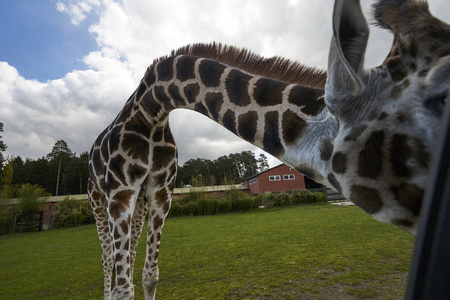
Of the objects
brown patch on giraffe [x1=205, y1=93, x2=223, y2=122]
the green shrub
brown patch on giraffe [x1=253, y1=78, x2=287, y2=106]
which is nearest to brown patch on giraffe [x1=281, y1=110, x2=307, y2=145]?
brown patch on giraffe [x1=253, y1=78, x2=287, y2=106]

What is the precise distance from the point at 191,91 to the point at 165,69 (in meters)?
0.62

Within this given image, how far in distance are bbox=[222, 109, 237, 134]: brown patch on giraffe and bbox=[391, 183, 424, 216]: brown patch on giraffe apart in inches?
43.1

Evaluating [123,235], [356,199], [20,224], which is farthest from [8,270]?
[20,224]

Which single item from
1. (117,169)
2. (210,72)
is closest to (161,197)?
(117,169)

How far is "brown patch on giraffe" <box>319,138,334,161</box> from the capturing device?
106cm

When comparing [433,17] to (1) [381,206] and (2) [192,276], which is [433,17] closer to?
(1) [381,206]

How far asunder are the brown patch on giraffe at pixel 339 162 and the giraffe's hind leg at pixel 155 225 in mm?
2451

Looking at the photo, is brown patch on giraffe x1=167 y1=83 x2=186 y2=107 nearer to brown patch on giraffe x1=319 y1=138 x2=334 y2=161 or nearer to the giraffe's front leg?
the giraffe's front leg

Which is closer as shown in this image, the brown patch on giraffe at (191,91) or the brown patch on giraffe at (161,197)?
the brown patch on giraffe at (191,91)

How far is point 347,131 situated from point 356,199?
0.28m

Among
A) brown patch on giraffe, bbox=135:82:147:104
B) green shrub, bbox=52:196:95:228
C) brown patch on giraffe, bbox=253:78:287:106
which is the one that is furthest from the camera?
green shrub, bbox=52:196:95:228

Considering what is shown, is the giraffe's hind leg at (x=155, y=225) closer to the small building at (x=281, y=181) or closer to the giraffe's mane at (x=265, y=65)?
the giraffe's mane at (x=265, y=65)

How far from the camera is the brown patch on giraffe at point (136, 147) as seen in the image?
288 cm

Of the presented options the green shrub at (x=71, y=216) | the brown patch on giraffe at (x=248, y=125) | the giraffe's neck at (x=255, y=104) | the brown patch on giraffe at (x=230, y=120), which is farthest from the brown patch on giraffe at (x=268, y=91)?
the green shrub at (x=71, y=216)
